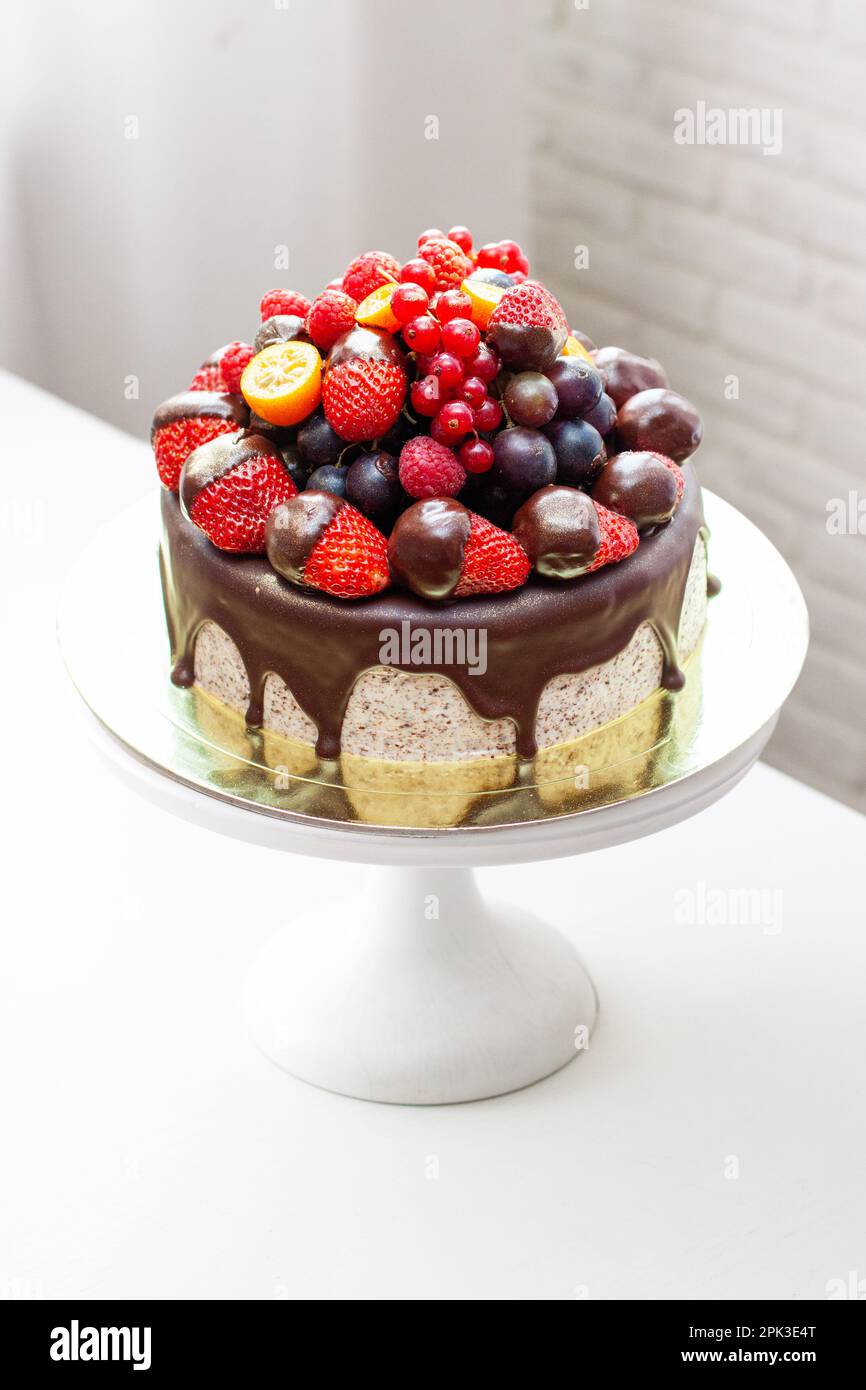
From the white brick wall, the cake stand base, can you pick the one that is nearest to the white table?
the cake stand base

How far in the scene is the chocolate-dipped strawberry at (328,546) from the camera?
116cm

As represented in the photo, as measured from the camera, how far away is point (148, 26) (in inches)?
95.3

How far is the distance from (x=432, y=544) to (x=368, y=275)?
309 mm

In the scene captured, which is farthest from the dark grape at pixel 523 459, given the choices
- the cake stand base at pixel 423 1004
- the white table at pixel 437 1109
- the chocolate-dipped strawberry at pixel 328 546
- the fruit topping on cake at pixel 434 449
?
the white table at pixel 437 1109

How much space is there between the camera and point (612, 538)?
1209 mm

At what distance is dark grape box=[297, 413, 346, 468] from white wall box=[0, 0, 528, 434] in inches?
57.7

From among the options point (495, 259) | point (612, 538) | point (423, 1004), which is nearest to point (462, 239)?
point (495, 259)

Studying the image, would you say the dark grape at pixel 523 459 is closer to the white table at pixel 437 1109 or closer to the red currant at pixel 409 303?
the red currant at pixel 409 303

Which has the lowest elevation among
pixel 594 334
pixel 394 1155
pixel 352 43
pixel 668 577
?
pixel 394 1155

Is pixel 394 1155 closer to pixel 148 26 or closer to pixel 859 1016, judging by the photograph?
pixel 859 1016

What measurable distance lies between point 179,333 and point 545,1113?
171 cm

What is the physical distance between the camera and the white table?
1306mm

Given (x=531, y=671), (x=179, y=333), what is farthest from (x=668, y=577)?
(x=179, y=333)

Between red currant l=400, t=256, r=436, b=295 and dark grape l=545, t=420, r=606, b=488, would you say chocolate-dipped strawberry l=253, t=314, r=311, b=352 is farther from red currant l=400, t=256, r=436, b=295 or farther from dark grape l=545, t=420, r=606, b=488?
dark grape l=545, t=420, r=606, b=488
